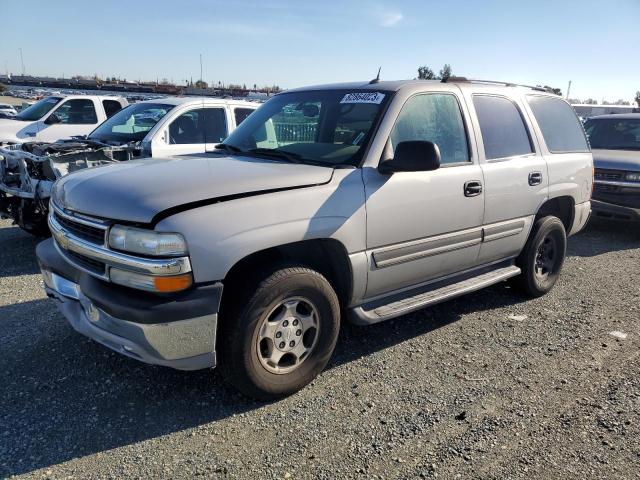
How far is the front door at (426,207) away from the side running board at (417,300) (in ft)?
0.34

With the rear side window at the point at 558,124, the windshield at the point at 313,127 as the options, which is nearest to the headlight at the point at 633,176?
the rear side window at the point at 558,124

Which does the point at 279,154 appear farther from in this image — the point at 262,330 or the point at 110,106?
the point at 110,106

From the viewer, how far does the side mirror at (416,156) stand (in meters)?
3.38

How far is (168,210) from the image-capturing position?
2.74 m

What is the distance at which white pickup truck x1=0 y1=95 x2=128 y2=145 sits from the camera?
10.9 meters

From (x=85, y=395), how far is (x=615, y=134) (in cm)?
952

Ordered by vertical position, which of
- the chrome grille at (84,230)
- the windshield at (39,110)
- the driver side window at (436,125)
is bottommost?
the chrome grille at (84,230)

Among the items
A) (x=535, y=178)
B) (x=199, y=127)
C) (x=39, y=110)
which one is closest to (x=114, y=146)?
(x=199, y=127)

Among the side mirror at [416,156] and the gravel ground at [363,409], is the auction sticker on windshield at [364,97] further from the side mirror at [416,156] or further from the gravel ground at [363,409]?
the gravel ground at [363,409]

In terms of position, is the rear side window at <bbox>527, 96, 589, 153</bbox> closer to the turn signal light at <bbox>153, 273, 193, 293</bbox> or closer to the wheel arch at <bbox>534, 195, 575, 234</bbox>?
the wheel arch at <bbox>534, 195, 575, 234</bbox>

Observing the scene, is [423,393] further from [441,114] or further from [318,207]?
[441,114]

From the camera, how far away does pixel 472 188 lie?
4.09 meters

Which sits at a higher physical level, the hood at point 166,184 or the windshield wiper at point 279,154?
the windshield wiper at point 279,154

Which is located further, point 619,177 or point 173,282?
point 619,177
